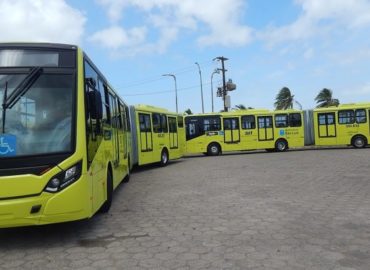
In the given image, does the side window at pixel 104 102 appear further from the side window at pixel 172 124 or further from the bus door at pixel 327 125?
the bus door at pixel 327 125

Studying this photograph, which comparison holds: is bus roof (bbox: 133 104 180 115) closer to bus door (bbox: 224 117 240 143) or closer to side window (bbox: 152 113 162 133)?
side window (bbox: 152 113 162 133)

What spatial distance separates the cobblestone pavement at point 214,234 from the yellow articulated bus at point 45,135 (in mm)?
629

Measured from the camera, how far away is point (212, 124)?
100ft

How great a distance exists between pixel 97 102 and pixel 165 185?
656 centimetres

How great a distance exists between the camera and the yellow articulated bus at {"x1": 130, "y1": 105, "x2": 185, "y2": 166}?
18750 millimetres

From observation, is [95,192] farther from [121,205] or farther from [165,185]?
[165,185]

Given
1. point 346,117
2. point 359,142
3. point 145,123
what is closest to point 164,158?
point 145,123

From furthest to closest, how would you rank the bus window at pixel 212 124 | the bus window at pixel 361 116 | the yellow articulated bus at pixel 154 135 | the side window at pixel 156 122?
1. the bus window at pixel 212 124
2. the bus window at pixel 361 116
3. the side window at pixel 156 122
4. the yellow articulated bus at pixel 154 135

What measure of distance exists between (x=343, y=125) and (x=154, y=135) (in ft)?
49.6

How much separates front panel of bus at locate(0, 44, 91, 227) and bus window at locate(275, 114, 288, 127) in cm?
2520

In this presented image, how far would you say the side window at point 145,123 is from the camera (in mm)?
19125

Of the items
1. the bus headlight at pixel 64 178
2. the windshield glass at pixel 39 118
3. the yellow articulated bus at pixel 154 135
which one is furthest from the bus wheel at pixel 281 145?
the bus headlight at pixel 64 178

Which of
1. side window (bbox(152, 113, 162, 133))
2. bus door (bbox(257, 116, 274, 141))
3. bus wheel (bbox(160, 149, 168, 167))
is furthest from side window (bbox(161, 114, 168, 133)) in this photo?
bus door (bbox(257, 116, 274, 141))

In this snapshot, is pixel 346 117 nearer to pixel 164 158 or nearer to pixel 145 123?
pixel 164 158
